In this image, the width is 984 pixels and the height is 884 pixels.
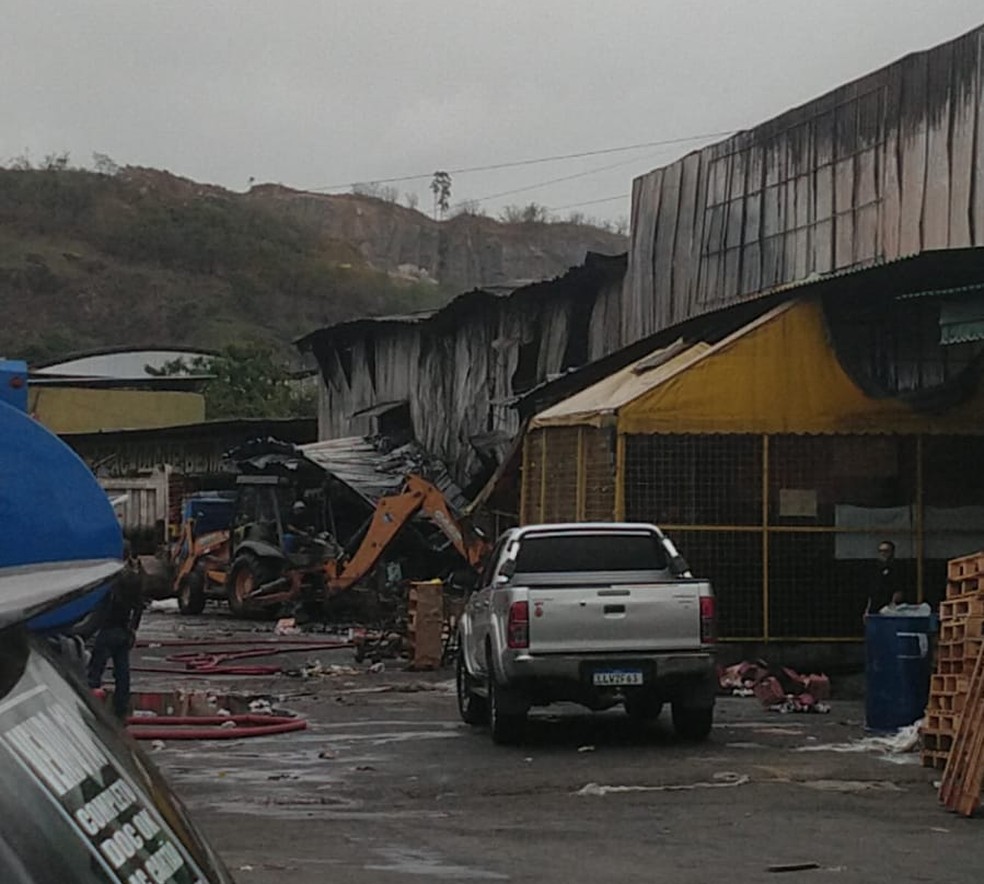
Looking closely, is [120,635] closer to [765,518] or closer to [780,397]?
[765,518]

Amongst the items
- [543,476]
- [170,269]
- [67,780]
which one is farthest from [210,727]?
[170,269]

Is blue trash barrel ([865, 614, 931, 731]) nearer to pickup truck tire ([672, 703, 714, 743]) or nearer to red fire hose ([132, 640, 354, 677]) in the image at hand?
pickup truck tire ([672, 703, 714, 743])

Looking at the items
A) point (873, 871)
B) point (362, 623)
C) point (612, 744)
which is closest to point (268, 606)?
point (362, 623)

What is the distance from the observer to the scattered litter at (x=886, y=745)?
15.3 metres

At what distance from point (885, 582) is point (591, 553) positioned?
5.24 meters

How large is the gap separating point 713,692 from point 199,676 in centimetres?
925

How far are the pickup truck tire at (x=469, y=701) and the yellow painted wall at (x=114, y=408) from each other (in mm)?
41570

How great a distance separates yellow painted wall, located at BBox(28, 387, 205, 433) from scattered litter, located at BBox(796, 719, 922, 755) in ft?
147

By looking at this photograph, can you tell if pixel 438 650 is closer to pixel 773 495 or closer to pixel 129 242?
pixel 773 495

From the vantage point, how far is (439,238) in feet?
512

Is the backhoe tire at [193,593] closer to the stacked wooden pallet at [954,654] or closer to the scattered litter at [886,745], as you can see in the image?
the scattered litter at [886,745]

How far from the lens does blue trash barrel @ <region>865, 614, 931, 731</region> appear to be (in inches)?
646

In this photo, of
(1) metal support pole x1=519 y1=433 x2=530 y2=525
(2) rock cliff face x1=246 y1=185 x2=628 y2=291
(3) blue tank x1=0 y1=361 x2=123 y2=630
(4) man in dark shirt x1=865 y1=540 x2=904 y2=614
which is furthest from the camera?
(2) rock cliff face x1=246 y1=185 x2=628 y2=291

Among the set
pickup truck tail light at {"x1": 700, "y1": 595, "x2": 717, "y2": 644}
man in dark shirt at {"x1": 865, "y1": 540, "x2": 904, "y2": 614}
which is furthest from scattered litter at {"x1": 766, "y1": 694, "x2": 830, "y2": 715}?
pickup truck tail light at {"x1": 700, "y1": 595, "x2": 717, "y2": 644}
